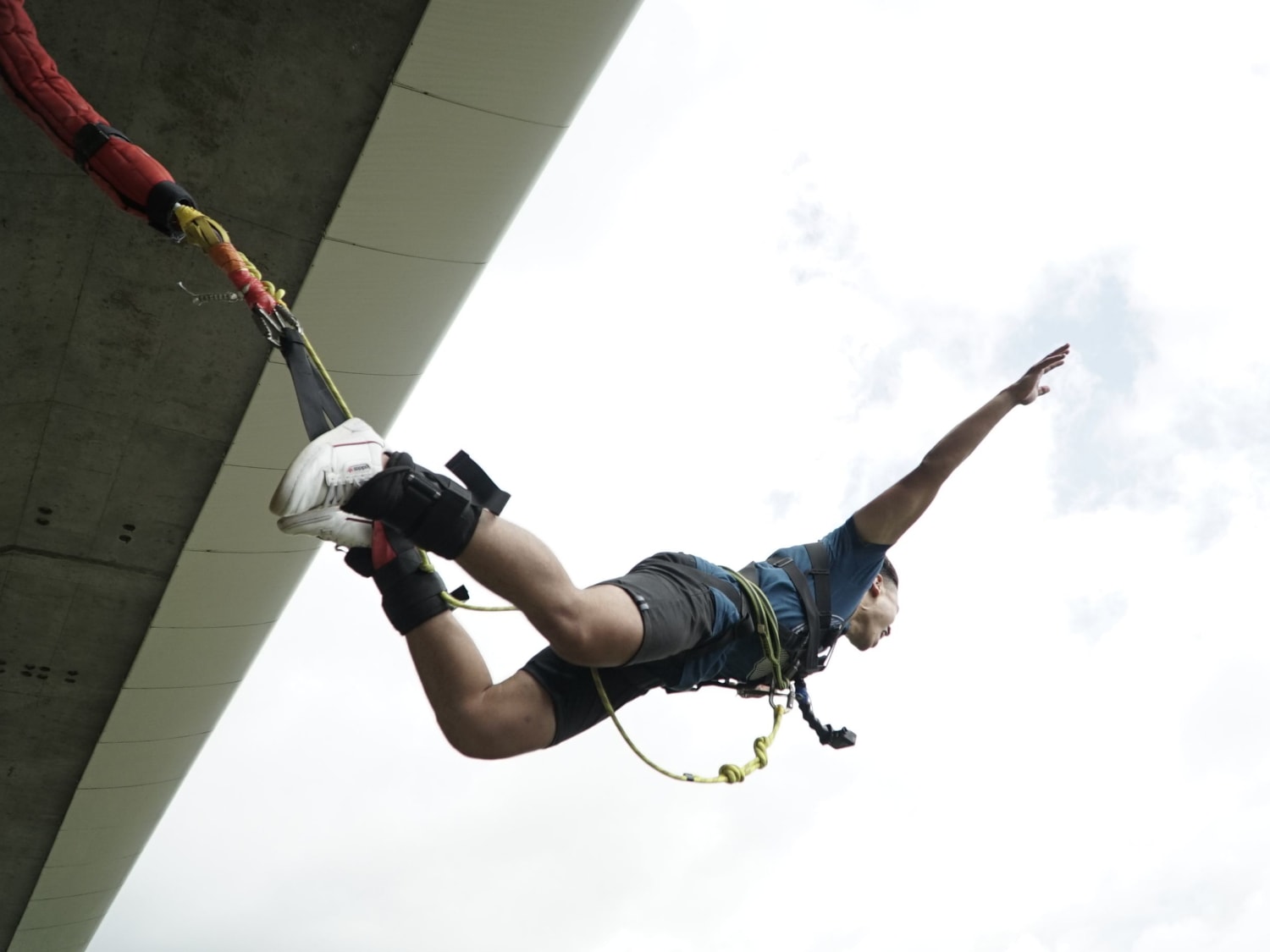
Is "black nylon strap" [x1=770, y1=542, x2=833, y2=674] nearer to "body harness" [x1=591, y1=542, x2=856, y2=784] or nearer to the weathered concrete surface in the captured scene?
"body harness" [x1=591, y1=542, x2=856, y2=784]

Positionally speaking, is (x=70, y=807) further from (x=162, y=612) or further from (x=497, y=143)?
(x=497, y=143)

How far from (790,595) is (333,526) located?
1328mm

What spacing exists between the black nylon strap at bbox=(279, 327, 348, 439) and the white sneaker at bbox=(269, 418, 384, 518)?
0.30 feet

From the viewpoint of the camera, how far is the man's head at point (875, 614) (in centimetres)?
378

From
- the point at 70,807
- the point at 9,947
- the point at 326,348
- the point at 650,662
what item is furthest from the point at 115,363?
→ the point at 9,947

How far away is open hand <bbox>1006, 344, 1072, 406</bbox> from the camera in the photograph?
10.9 feet

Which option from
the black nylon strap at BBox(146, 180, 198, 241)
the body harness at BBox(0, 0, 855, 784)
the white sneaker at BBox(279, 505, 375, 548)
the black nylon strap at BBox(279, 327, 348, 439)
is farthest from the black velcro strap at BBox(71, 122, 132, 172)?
the white sneaker at BBox(279, 505, 375, 548)

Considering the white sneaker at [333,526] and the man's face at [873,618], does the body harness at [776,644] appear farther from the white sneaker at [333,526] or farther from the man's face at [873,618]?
the white sneaker at [333,526]

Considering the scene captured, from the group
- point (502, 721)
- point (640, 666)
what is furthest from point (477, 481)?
point (640, 666)

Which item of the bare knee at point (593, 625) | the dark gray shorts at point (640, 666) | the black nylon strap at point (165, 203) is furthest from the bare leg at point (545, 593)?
the black nylon strap at point (165, 203)

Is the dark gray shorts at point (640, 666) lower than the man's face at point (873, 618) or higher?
lower

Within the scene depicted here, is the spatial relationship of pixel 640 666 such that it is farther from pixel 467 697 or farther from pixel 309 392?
pixel 309 392

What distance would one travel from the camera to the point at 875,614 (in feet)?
12.4

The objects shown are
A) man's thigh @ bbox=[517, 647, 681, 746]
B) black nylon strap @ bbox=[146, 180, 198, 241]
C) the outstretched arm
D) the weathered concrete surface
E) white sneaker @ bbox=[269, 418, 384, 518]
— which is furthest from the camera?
the weathered concrete surface
